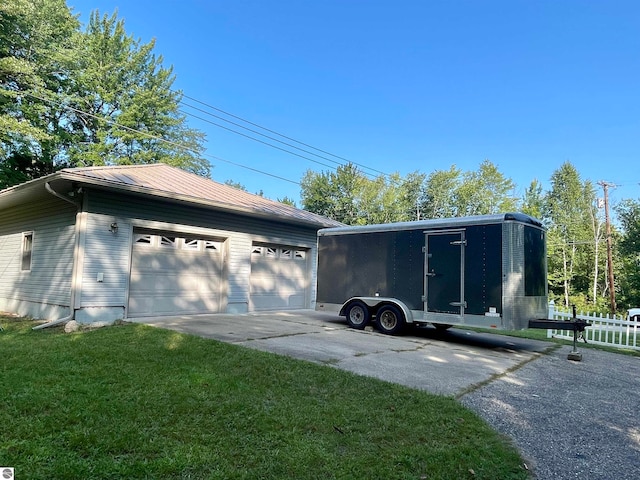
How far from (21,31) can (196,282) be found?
18.4 meters

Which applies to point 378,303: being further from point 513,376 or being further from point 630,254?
point 630,254

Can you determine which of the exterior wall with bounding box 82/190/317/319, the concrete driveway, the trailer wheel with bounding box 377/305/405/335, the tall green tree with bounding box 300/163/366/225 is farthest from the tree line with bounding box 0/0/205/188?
the tall green tree with bounding box 300/163/366/225

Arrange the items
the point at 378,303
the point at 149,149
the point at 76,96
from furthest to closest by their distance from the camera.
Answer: the point at 149,149
the point at 76,96
the point at 378,303

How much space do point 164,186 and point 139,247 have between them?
1.66 metres

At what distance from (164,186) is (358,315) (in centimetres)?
587

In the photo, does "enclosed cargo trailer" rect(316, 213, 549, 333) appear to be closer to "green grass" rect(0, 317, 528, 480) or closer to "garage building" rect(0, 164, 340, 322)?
"garage building" rect(0, 164, 340, 322)

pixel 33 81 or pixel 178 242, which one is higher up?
pixel 33 81

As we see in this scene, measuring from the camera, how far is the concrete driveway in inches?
209

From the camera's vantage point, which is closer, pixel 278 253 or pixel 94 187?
pixel 94 187

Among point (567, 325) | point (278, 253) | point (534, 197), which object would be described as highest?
point (534, 197)

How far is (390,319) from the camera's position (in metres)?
8.85

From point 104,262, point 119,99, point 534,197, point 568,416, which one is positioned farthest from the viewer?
point 534,197

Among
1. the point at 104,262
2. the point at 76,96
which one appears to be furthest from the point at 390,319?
the point at 76,96

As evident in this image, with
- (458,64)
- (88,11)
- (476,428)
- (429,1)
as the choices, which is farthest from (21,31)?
(476,428)
